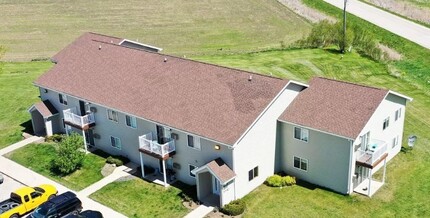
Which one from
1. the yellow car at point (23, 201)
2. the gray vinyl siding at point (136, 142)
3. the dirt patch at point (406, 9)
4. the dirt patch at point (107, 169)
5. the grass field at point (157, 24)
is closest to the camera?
the yellow car at point (23, 201)

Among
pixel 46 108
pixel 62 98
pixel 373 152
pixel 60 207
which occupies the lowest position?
pixel 60 207

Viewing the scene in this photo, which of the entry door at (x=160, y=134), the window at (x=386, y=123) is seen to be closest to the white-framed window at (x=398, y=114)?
the window at (x=386, y=123)

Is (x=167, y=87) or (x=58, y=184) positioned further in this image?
(x=167, y=87)

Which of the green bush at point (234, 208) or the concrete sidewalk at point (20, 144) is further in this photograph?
the concrete sidewalk at point (20, 144)

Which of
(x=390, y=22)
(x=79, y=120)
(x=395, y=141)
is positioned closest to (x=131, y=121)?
(x=79, y=120)

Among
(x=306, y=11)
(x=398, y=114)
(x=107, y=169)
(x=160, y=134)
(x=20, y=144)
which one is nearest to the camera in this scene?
(x=160, y=134)

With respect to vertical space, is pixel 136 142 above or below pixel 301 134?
below

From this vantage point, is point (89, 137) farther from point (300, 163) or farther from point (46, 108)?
point (300, 163)

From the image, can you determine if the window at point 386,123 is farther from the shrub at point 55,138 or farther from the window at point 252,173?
the shrub at point 55,138
